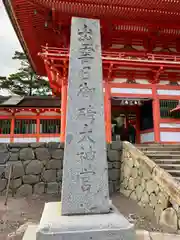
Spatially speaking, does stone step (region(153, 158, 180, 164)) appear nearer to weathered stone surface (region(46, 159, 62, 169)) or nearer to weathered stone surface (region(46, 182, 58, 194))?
weathered stone surface (region(46, 159, 62, 169))

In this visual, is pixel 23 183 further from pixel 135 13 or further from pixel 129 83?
pixel 135 13

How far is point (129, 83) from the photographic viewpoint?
9.29m

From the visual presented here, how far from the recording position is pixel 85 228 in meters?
1.67

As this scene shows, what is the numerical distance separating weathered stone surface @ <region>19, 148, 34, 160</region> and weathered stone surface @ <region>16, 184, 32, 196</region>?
90 cm

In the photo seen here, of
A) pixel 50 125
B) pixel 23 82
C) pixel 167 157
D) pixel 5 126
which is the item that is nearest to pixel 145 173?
pixel 167 157

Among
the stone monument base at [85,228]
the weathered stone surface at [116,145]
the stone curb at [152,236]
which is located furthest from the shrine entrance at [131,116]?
the stone monument base at [85,228]

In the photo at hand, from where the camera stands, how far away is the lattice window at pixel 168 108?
9172 mm

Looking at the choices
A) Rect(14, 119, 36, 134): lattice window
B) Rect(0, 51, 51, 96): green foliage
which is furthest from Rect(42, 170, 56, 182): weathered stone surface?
Rect(0, 51, 51, 96): green foliage

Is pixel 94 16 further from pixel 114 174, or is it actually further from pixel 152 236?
pixel 152 236

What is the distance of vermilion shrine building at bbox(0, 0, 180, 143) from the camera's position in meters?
8.07

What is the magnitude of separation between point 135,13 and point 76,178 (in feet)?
28.4

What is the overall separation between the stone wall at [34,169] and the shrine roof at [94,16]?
604 cm

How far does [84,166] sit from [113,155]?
15.0 feet

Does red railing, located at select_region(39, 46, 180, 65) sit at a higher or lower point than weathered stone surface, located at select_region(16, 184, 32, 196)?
higher
